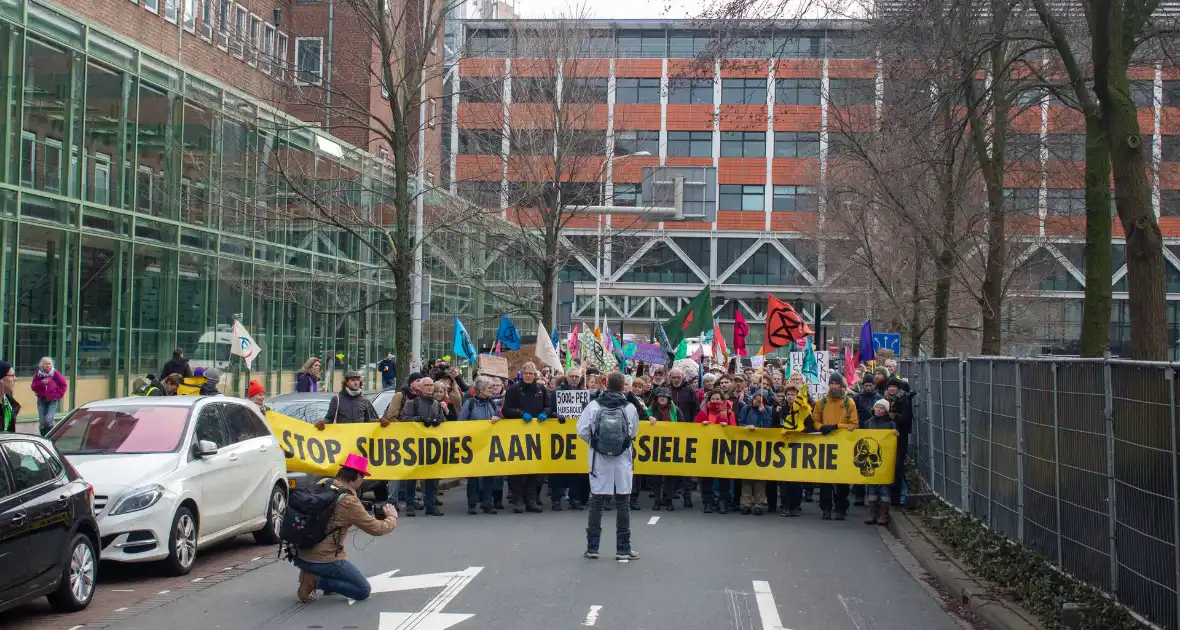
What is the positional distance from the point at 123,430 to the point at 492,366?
33.0 ft

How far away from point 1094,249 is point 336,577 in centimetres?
947

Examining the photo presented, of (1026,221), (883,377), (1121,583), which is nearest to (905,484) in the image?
(883,377)

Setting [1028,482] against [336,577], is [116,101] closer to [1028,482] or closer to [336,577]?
[336,577]

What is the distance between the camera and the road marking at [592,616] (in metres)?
9.45

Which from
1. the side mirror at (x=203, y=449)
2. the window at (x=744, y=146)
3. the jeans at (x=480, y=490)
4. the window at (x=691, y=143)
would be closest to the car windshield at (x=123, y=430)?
the side mirror at (x=203, y=449)

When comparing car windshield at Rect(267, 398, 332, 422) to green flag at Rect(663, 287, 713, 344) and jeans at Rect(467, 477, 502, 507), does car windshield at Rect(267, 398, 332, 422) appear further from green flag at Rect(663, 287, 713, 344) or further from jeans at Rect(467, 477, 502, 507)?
green flag at Rect(663, 287, 713, 344)

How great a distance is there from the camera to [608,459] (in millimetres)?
12922

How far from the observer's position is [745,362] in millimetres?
33688

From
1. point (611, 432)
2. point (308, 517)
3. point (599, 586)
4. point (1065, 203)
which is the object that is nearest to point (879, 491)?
point (611, 432)

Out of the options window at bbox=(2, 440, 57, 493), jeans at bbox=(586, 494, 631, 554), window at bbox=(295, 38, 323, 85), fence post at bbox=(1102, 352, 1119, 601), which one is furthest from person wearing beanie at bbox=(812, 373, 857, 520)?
window at bbox=(295, 38, 323, 85)

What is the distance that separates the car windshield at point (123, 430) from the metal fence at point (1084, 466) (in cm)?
796

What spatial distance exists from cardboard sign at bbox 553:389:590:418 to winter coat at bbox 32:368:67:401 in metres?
9.65

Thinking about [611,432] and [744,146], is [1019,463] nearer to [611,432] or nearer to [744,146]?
[611,432]

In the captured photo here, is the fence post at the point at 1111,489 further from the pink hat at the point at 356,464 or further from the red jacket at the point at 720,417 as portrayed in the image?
the red jacket at the point at 720,417
